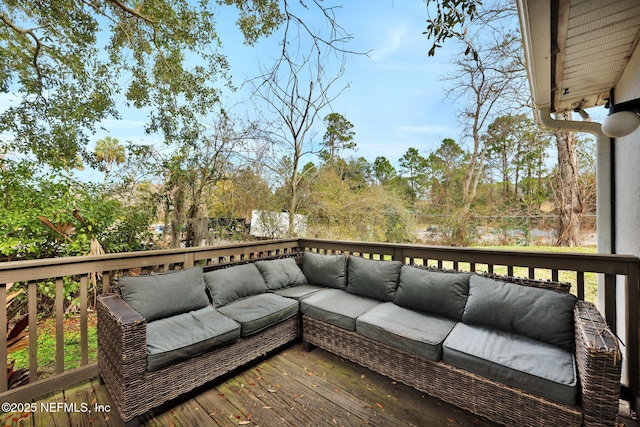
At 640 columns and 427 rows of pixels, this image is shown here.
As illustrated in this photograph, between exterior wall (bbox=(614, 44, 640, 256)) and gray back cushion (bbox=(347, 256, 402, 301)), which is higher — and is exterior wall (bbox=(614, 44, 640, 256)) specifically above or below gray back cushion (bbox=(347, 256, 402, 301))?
above

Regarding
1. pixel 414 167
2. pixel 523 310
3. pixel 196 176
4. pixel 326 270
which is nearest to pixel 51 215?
pixel 196 176

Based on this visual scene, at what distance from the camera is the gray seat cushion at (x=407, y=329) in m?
1.91

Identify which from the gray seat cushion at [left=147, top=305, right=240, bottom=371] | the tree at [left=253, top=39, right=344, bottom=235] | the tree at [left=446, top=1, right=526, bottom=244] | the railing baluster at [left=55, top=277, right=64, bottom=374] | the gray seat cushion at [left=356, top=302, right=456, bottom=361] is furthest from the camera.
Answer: the tree at [left=253, top=39, right=344, bottom=235]

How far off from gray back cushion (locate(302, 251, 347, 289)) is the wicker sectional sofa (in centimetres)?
27

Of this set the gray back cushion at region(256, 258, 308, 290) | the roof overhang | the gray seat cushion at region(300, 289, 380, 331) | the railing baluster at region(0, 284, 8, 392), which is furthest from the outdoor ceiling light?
A: the railing baluster at region(0, 284, 8, 392)

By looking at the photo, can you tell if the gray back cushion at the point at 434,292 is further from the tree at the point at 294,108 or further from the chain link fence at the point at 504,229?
the chain link fence at the point at 504,229

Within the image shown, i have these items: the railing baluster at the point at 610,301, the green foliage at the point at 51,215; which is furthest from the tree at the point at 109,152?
the railing baluster at the point at 610,301

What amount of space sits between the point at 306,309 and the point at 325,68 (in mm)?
4702

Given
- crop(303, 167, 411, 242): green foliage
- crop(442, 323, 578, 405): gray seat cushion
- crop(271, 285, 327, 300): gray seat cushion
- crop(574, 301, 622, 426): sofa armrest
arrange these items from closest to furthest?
crop(574, 301, 622, 426): sofa armrest, crop(442, 323, 578, 405): gray seat cushion, crop(271, 285, 327, 300): gray seat cushion, crop(303, 167, 411, 242): green foliage

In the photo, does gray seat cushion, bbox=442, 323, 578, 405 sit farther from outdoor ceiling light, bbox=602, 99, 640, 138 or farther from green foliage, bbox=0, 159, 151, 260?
green foliage, bbox=0, 159, 151, 260

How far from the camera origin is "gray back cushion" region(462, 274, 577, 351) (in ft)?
5.84

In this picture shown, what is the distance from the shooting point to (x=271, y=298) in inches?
110

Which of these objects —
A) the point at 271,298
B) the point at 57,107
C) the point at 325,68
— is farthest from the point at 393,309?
the point at 57,107

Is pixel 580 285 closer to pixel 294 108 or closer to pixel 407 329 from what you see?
pixel 407 329
